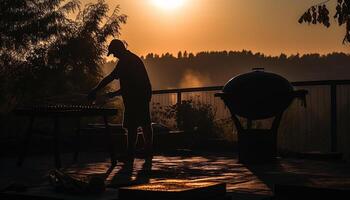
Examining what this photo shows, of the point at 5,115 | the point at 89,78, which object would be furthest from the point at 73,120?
the point at 89,78

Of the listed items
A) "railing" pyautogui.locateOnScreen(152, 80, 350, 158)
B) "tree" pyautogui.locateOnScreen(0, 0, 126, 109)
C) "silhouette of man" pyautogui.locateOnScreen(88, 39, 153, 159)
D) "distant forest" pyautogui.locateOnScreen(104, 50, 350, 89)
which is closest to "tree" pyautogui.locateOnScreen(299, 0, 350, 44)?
"railing" pyautogui.locateOnScreen(152, 80, 350, 158)

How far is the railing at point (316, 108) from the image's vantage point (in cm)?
962

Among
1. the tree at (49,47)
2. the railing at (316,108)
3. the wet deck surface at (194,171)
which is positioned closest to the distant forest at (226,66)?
the tree at (49,47)

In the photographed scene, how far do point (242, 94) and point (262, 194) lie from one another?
3.18 meters

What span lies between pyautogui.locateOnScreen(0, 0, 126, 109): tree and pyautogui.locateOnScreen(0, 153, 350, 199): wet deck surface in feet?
37.9

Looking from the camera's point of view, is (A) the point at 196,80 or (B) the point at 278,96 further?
(A) the point at 196,80

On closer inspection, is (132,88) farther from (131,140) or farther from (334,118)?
(334,118)

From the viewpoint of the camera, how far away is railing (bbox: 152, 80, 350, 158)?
962cm

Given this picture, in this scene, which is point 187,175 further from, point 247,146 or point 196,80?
point 196,80

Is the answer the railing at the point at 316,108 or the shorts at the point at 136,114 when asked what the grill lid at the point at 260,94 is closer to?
the shorts at the point at 136,114

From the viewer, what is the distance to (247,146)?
298 inches

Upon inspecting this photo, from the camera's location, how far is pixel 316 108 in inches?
492

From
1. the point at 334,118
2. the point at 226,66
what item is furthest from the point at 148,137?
the point at 226,66

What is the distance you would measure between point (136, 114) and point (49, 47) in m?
14.2
